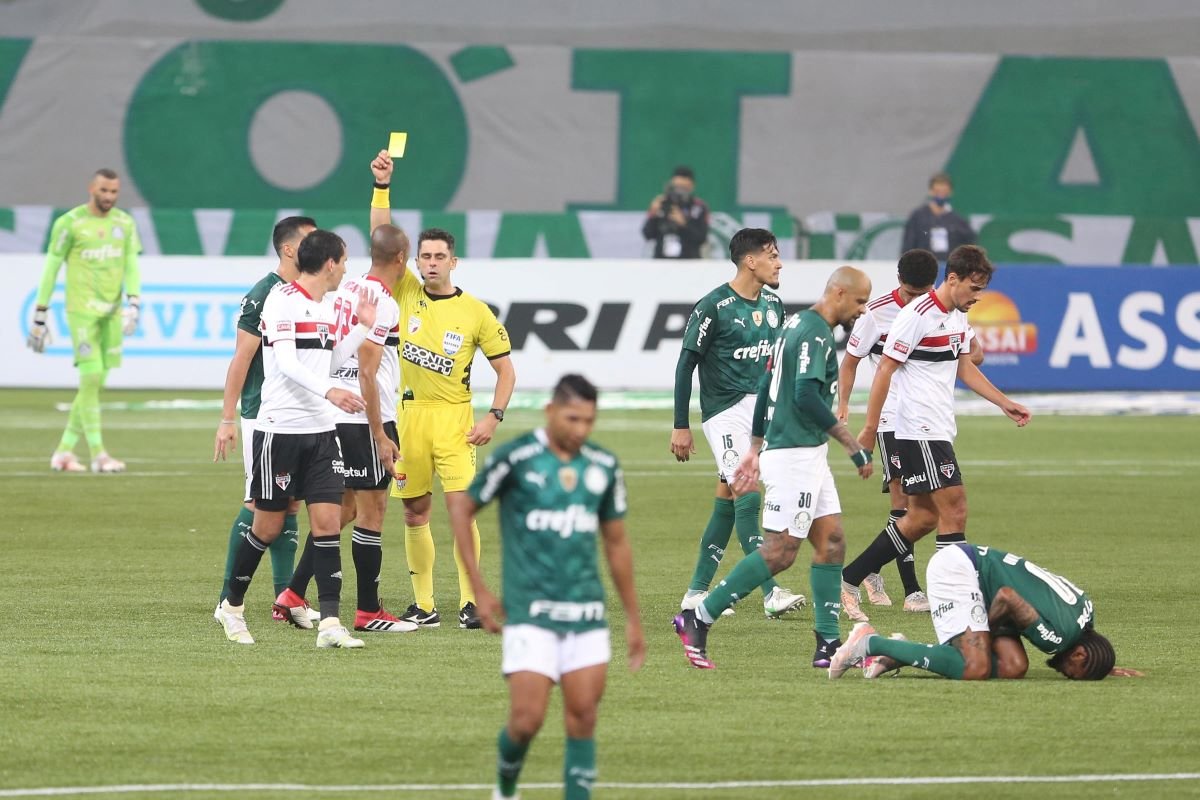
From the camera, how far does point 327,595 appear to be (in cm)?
945

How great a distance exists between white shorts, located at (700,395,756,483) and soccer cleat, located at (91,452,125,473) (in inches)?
314

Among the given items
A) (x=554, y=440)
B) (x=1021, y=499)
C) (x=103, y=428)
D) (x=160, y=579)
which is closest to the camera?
(x=554, y=440)

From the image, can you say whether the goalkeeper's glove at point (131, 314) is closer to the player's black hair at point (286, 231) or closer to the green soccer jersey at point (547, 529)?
the player's black hair at point (286, 231)

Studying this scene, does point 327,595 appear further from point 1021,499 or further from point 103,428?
point 103,428

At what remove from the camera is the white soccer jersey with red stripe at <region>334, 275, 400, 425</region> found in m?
9.45

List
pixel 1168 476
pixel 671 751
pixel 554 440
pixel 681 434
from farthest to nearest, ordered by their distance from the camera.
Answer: pixel 1168 476
pixel 681 434
pixel 671 751
pixel 554 440

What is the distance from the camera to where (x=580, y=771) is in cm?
603

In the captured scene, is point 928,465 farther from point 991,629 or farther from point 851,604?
point 991,629

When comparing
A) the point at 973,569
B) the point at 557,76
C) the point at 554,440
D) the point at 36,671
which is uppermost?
the point at 557,76

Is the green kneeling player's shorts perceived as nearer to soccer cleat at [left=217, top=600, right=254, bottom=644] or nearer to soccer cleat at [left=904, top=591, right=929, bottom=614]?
soccer cleat at [left=217, top=600, right=254, bottom=644]

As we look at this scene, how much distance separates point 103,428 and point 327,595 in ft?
39.0

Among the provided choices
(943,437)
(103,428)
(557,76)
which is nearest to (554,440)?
(943,437)

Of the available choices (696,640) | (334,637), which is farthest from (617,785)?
A: (334,637)

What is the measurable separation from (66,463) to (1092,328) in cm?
1272
